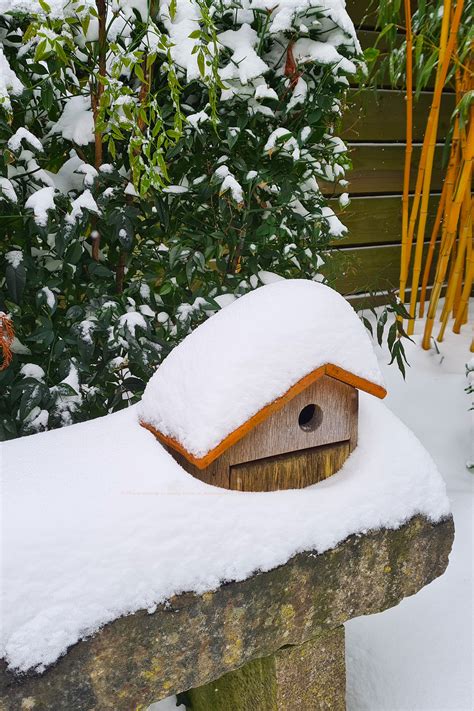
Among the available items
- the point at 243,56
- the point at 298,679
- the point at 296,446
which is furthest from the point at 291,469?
the point at 243,56

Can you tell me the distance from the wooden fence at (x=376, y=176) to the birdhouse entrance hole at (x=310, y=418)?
2.21m

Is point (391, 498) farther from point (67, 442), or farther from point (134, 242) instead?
point (134, 242)

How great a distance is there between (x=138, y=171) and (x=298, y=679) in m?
1.17

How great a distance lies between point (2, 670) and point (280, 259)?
1.32 meters

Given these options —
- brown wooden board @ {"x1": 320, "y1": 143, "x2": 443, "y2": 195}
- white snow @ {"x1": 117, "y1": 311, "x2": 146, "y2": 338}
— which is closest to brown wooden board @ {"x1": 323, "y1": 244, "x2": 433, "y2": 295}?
brown wooden board @ {"x1": 320, "y1": 143, "x2": 443, "y2": 195}

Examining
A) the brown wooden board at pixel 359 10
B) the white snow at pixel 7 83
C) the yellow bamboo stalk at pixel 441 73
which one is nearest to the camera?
the white snow at pixel 7 83

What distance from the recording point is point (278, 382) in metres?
1.09

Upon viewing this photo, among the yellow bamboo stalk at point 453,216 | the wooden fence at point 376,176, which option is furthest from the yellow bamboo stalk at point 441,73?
the wooden fence at point 376,176

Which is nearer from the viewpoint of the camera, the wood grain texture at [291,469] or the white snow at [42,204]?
the wood grain texture at [291,469]

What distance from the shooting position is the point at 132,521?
1007 millimetres

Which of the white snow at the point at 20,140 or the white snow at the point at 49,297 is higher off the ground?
the white snow at the point at 20,140

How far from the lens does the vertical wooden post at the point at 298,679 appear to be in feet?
4.21

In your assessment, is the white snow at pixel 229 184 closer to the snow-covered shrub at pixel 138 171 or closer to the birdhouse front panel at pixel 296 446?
the snow-covered shrub at pixel 138 171

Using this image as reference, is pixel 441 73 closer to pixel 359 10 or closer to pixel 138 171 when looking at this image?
pixel 359 10
